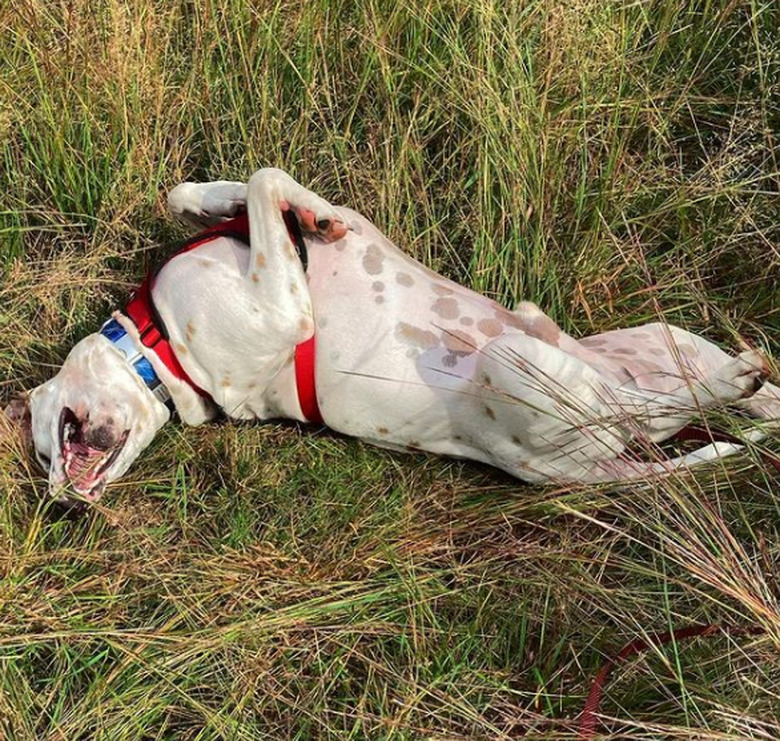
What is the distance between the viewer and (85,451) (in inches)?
109

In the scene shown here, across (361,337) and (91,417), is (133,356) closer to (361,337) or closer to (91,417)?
(91,417)

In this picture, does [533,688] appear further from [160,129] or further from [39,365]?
[160,129]

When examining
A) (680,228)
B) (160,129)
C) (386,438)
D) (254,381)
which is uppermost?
(160,129)

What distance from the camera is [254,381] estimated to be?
2807mm

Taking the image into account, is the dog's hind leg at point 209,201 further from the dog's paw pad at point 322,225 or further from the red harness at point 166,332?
the dog's paw pad at point 322,225

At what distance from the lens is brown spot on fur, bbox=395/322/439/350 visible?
9.14 ft

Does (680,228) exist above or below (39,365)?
above

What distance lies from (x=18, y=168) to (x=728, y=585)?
2826 millimetres

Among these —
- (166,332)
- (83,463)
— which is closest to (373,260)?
(166,332)

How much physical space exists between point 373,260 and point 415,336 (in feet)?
0.92

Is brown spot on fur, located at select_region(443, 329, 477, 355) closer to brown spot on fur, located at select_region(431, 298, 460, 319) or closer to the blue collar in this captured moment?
brown spot on fur, located at select_region(431, 298, 460, 319)

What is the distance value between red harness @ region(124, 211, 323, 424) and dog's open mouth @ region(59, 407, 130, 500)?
26 cm

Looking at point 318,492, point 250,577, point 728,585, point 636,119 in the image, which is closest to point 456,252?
point 636,119

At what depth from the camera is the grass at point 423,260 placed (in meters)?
2.53
